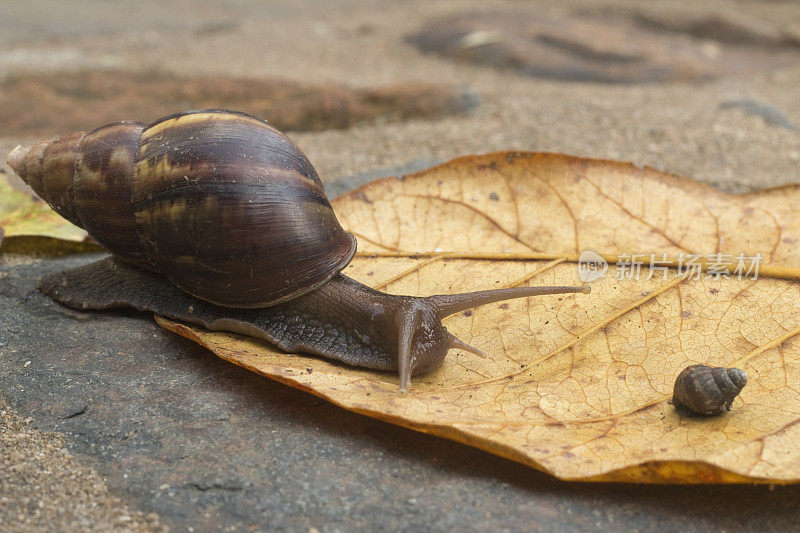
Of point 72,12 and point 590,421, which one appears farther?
point 72,12

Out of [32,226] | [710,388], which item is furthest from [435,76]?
[710,388]

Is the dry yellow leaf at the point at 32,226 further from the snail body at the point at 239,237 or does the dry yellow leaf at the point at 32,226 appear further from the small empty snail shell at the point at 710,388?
the small empty snail shell at the point at 710,388

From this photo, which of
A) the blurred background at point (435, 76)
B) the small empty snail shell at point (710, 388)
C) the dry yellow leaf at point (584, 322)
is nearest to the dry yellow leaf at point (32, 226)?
the dry yellow leaf at point (584, 322)

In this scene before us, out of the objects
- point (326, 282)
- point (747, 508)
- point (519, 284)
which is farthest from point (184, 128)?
point (747, 508)

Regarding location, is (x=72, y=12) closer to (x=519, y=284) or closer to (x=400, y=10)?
(x=400, y=10)

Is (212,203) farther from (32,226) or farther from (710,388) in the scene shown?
(710,388)

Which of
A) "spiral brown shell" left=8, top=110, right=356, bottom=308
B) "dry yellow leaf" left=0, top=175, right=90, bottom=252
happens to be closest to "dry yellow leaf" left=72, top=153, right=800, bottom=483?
"spiral brown shell" left=8, top=110, right=356, bottom=308
